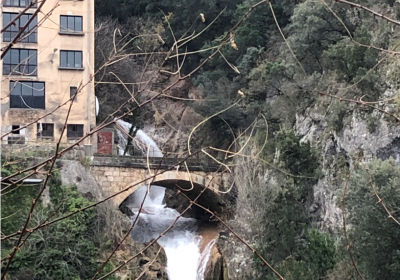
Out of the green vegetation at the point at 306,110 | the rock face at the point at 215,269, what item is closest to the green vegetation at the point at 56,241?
the green vegetation at the point at 306,110

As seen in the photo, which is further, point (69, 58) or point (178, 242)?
point (178, 242)

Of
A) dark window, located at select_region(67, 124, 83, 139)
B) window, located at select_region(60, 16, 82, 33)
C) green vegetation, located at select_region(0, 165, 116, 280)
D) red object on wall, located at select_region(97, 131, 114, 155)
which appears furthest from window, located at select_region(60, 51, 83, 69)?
green vegetation, located at select_region(0, 165, 116, 280)

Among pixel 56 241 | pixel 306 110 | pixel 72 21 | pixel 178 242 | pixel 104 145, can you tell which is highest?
pixel 72 21

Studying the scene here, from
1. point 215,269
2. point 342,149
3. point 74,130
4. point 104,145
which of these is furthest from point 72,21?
point 342,149

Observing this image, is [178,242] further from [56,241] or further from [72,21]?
[72,21]

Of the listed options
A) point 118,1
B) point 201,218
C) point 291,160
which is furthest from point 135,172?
point 118,1

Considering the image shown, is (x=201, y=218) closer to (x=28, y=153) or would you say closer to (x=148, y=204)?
(x=148, y=204)

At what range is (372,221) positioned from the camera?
1460cm

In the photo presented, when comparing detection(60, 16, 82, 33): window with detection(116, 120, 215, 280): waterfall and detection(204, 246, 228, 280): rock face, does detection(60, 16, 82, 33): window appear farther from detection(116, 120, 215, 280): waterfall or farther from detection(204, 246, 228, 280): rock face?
detection(204, 246, 228, 280): rock face

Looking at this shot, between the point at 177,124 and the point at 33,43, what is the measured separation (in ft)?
28.3

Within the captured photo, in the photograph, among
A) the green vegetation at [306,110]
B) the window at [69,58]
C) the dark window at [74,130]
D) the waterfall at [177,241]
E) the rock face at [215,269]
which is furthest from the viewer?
the dark window at [74,130]

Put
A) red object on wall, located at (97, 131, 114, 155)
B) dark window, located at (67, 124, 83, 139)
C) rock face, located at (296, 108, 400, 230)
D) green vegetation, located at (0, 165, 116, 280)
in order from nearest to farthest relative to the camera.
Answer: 1. green vegetation, located at (0, 165, 116, 280)
2. rock face, located at (296, 108, 400, 230)
3. dark window, located at (67, 124, 83, 139)
4. red object on wall, located at (97, 131, 114, 155)

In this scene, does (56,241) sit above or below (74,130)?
below

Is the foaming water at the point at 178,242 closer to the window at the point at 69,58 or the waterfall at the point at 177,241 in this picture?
the waterfall at the point at 177,241
